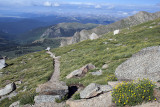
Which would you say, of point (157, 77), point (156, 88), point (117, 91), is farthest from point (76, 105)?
point (157, 77)

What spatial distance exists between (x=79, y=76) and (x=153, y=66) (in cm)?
1007

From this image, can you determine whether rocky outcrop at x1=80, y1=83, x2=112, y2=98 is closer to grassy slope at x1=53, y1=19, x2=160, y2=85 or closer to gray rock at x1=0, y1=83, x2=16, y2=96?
grassy slope at x1=53, y1=19, x2=160, y2=85

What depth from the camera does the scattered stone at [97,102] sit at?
10.0 meters

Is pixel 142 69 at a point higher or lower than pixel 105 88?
higher

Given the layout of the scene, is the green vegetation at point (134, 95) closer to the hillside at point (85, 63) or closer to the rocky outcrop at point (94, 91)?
the rocky outcrop at point (94, 91)

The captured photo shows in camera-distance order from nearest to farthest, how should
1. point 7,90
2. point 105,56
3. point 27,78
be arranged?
point 7,90 < point 105,56 < point 27,78

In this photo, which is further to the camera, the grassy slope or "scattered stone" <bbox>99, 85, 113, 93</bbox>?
the grassy slope

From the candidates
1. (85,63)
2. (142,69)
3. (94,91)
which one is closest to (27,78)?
(85,63)

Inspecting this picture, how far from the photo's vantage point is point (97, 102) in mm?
10453

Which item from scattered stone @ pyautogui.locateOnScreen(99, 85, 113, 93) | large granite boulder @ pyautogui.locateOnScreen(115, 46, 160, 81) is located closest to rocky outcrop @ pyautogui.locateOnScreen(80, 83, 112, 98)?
scattered stone @ pyautogui.locateOnScreen(99, 85, 113, 93)

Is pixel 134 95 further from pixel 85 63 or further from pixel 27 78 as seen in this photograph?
pixel 27 78

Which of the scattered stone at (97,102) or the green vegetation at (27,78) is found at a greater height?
the scattered stone at (97,102)

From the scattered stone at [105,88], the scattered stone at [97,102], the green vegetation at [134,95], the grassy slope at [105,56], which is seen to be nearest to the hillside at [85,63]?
the grassy slope at [105,56]

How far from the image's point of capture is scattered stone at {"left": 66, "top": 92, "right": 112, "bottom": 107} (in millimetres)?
10047
